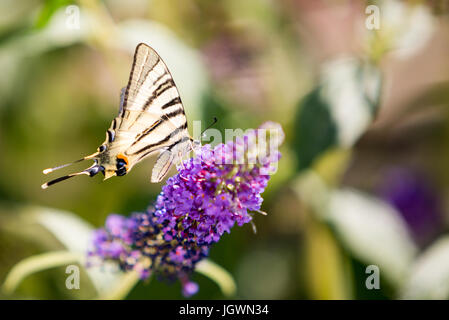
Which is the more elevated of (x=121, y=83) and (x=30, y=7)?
(x=30, y=7)

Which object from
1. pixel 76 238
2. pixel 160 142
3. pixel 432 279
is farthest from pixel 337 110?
pixel 76 238

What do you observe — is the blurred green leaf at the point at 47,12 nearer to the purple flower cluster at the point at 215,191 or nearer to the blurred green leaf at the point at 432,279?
the purple flower cluster at the point at 215,191

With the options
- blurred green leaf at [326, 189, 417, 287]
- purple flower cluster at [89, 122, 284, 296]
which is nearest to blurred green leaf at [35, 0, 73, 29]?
purple flower cluster at [89, 122, 284, 296]

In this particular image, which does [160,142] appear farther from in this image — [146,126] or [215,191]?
[215,191]

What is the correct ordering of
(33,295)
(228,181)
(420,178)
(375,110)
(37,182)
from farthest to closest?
(420,178), (37,182), (33,295), (375,110), (228,181)

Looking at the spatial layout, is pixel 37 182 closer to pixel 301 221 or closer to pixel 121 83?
pixel 121 83
